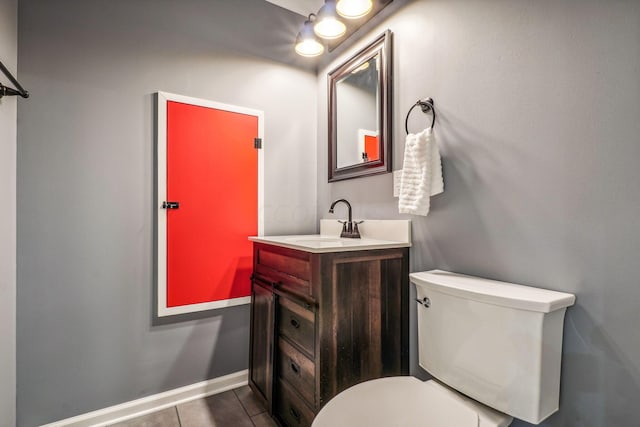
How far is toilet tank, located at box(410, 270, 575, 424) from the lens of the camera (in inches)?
33.3

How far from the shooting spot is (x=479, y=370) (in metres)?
0.96

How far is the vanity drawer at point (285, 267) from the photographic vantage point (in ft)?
4.29

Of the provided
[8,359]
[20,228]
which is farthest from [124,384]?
[20,228]

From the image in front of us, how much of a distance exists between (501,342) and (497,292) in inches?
5.8

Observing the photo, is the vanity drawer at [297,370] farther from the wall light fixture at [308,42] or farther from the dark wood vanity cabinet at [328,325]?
the wall light fixture at [308,42]

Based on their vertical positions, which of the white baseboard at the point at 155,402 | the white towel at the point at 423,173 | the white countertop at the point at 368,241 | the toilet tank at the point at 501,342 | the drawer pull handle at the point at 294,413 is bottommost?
the white baseboard at the point at 155,402

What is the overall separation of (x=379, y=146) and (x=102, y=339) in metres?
1.81

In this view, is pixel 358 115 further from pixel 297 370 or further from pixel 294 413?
pixel 294 413

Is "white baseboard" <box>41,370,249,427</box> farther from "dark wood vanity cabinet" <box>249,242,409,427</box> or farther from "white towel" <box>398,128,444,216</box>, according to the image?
"white towel" <box>398,128,444,216</box>

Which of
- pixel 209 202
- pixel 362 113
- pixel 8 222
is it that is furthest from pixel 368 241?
pixel 8 222

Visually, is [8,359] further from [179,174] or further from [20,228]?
[179,174]

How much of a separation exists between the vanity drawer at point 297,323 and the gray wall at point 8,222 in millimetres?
1172

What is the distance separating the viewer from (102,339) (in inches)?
62.0

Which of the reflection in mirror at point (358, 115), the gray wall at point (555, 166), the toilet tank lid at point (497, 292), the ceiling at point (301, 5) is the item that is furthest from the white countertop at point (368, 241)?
the ceiling at point (301, 5)
